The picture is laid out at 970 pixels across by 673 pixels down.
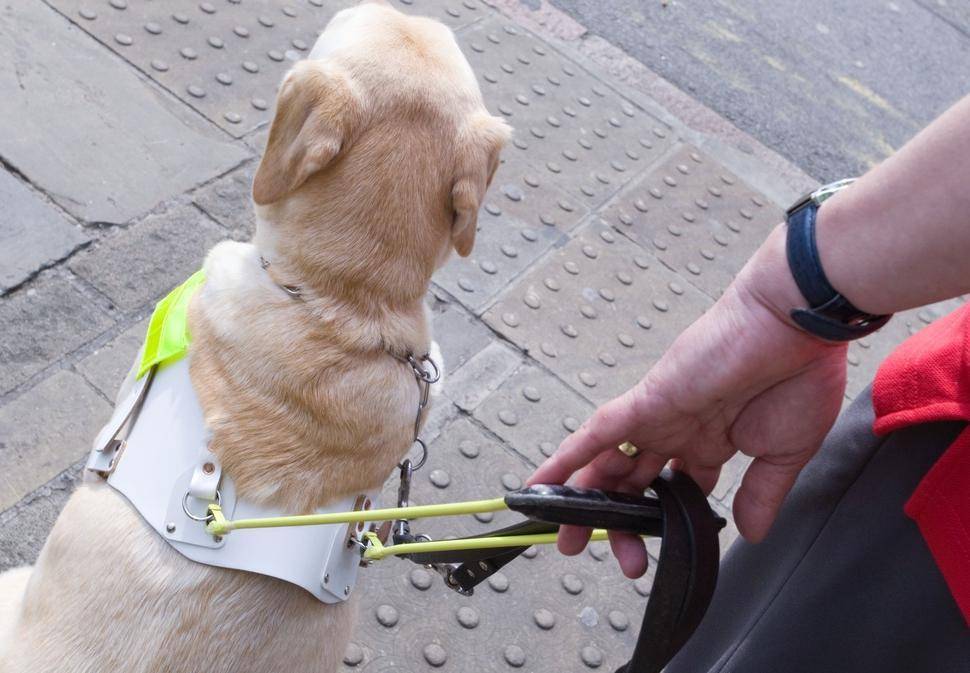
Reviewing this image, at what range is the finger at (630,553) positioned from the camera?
5.26 feet

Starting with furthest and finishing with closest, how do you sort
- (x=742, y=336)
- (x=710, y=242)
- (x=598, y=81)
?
(x=598, y=81), (x=710, y=242), (x=742, y=336)

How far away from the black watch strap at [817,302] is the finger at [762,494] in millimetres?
290

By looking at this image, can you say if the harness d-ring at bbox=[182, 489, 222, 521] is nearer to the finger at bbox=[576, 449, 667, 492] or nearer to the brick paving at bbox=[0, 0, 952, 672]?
the finger at bbox=[576, 449, 667, 492]

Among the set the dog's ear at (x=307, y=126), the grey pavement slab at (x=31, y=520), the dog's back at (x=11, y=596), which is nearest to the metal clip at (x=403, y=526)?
the dog's ear at (x=307, y=126)

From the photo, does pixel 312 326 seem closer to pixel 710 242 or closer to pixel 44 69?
pixel 44 69

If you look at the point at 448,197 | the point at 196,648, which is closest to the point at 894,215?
the point at 448,197

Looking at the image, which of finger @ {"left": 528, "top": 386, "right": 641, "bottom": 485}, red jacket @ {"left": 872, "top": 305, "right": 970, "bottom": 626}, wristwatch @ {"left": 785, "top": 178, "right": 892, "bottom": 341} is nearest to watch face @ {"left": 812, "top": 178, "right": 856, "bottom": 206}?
wristwatch @ {"left": 785, "top": 178, "right": 892, "bottom": 341}

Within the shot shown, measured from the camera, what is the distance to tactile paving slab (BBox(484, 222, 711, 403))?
3420mm

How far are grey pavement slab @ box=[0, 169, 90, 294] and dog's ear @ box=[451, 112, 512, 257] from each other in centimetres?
157

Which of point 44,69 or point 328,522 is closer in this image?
point 328,522

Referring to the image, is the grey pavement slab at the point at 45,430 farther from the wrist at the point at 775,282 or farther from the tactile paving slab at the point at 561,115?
the tactile paving slab at the point at 561,115

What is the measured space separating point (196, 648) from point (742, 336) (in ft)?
3.43

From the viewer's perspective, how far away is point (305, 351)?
6.10 ft

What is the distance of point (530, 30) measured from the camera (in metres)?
4.77
